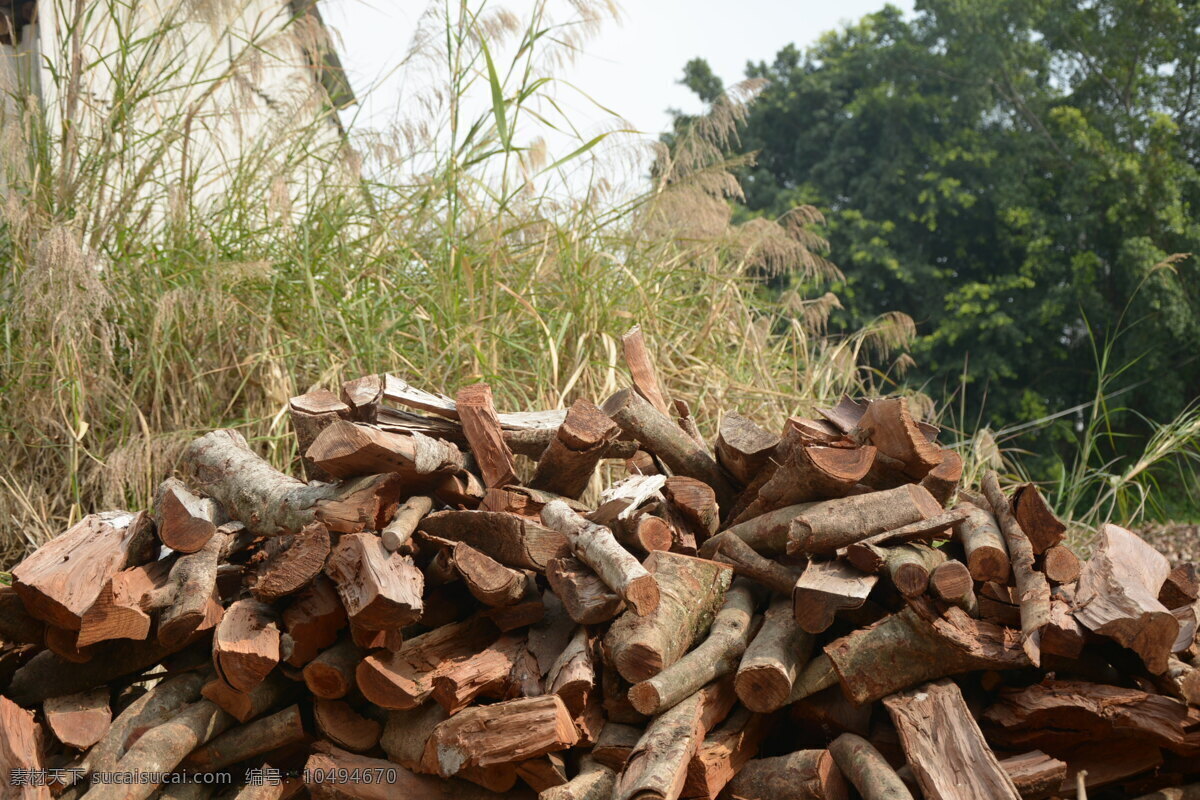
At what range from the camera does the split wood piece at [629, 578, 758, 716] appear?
4.96 feet

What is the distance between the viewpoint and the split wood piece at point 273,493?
5.50 ft

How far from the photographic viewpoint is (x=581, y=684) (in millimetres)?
1529

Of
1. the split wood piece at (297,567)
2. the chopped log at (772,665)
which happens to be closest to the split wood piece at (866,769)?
→ the chopped log at (772,665)

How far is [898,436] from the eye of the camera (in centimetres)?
178

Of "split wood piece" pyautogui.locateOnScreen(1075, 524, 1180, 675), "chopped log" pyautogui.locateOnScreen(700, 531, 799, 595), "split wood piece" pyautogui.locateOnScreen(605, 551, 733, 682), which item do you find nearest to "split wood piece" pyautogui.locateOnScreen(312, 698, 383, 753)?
"split wood piece" pyautogui.locateOnScreen(605, 551, 733, 682)

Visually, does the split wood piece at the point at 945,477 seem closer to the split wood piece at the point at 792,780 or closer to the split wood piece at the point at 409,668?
the split wood piece at the point at 792,780

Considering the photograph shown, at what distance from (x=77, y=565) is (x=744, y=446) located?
50.5 inches

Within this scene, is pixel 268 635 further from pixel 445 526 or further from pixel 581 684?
pixel 581 684

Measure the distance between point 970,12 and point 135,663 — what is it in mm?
18497

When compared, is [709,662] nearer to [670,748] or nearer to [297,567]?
[670,748]

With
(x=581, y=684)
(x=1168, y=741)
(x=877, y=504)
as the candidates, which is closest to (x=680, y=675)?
(x=581, y=684)

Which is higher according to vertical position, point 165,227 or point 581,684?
point 165,227

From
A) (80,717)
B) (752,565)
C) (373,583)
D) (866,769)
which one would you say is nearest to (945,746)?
(866,769)

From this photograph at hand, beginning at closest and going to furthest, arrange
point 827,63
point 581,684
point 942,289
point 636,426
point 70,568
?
point 581,684 < point 70,568 < point 636,426 < point 942,289 < point 827,63
